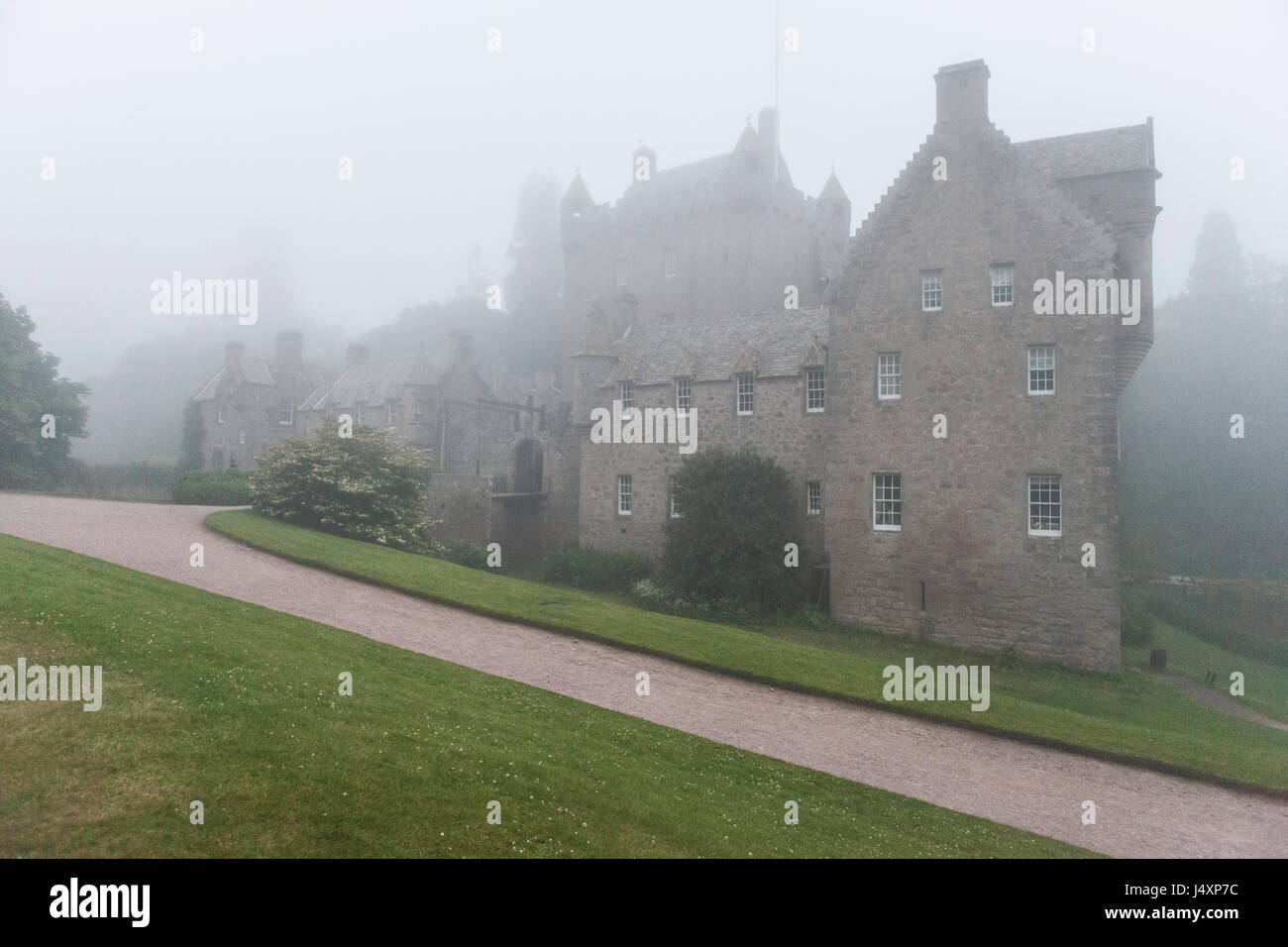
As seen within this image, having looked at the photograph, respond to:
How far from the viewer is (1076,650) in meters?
22.5

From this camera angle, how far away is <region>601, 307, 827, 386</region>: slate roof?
31109mm

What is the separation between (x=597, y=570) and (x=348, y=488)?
10873 millimetres

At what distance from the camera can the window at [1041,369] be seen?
76.5 ft

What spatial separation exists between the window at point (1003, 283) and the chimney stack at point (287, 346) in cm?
4647

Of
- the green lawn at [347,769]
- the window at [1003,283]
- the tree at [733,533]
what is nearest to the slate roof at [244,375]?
the tree at [733,533]

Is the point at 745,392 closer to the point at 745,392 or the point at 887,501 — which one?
the point at 745,392

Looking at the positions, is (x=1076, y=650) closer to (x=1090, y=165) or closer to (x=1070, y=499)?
(x=1070, y=499)

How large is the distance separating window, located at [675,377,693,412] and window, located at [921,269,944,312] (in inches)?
424

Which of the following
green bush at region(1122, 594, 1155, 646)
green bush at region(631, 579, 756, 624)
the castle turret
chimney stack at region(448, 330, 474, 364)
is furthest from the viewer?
the castle turret

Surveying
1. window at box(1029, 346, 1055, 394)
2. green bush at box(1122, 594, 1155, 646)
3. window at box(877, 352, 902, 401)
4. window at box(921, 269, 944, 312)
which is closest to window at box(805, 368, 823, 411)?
window at box(877, 352, 902, 401)

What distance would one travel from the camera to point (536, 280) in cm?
7881

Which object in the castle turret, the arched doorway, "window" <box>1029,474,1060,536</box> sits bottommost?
"window" <box>1029,474,1060,536</box>

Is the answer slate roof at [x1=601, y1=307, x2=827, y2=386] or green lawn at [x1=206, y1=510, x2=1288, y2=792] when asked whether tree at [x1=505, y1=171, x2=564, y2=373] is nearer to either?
slate roof at [x1=601, y1=307, x2=827, y2=386]
